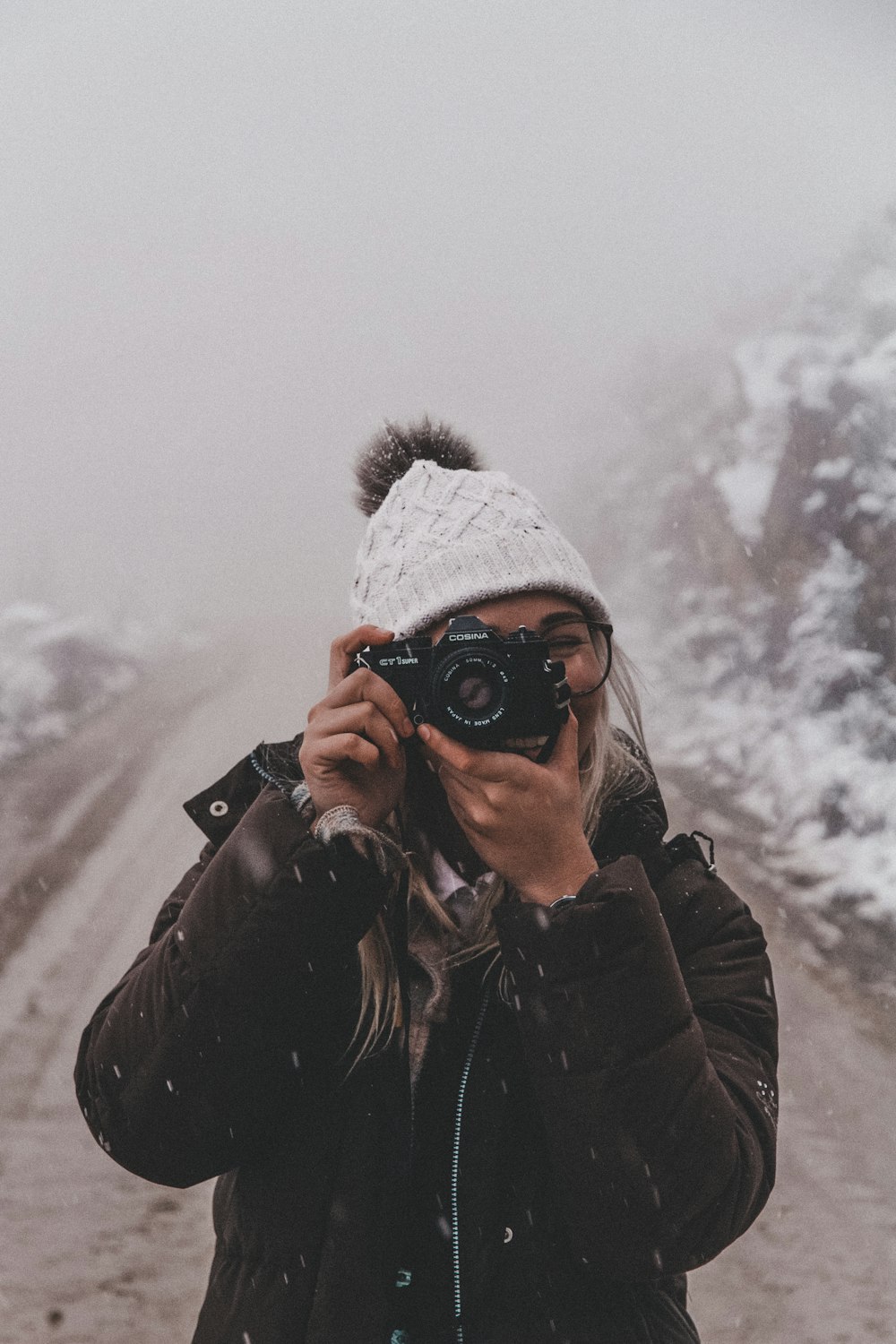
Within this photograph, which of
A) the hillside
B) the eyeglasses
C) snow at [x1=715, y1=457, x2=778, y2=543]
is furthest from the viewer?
snow at [x1=715, y1=457, x2=778, y2=543]

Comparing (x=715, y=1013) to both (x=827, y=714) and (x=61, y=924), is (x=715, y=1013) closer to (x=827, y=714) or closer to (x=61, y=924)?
(x=61, y=924)

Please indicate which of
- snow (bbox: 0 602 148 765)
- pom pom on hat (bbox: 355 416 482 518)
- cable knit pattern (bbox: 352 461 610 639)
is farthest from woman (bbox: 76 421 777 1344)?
snow (bbox: 0 602 148 765)

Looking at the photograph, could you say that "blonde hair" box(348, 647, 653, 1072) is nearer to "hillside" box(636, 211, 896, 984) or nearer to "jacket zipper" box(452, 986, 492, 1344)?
"jacket zipper" box(452, 986, 492, 1344)

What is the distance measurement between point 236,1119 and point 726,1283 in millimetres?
1767

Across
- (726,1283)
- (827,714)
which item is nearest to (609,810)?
(726,1283)

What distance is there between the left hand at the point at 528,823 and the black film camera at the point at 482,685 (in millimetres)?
35

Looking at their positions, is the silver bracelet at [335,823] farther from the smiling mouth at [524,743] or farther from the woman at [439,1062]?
the smiling mouth at [524,743]

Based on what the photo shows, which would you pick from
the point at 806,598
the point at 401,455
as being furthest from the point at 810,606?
the point at 401,455

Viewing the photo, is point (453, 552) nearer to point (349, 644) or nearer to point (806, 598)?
point (349, 644)

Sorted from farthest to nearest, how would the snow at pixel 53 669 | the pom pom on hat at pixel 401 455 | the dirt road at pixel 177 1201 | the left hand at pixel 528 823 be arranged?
the snow at pixel 53 669 < the dirt road at pixel 177 1201 < the pom pom on hat at pixel 401 455 < the left hand at pixel 528 823

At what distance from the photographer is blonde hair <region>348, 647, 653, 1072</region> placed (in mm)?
994

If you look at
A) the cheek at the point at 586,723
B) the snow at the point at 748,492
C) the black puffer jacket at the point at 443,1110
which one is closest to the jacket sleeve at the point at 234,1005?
the black puffer jacket at the point at 443,1110

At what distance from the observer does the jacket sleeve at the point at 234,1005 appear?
896mm

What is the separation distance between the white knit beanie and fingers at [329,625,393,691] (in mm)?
98
